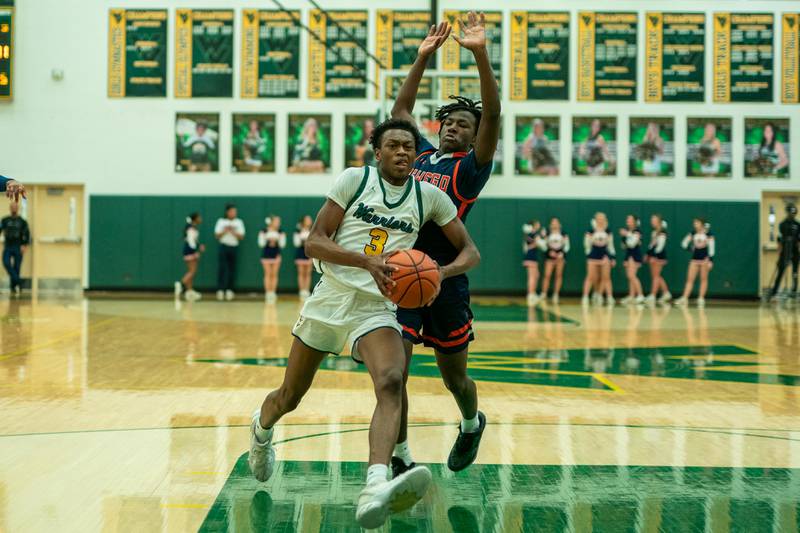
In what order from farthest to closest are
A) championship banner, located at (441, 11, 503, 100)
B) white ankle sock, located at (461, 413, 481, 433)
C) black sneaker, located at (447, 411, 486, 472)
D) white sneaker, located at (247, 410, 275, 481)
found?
championship banner, located at (441, 11, 503, 100) < white ankle sock, located at (461, 413, 481, 433) < black sneaker, located at (447, 411, 486, 472) < white sneaker, located at (247, 410, 275, 481)

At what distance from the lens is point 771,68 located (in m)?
22.5

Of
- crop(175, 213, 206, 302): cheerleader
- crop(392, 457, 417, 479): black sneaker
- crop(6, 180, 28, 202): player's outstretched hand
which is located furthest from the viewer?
crop(175, 213, 206, 302): cheerleader

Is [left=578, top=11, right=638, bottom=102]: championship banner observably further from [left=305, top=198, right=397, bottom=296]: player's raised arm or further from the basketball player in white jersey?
[left=305, top=198, right=397, bottom=296]: player's raised arm

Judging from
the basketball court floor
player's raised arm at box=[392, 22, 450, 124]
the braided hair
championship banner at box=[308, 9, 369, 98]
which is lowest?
the basketball court floor

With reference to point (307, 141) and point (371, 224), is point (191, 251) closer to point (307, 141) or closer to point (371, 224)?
point (307, 141)

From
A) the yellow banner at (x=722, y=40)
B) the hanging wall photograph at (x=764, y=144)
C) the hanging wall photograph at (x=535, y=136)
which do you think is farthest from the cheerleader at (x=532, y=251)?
the yellow banner at (x=722, y=40)

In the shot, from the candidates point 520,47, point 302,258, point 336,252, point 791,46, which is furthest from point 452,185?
point 791,46

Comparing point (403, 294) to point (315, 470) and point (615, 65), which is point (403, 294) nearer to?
point (315, 470)

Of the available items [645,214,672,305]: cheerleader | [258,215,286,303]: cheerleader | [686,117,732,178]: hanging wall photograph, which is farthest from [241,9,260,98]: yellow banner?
[686,117,732,178]: hanging wall photograph

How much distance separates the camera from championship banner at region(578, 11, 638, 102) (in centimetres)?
2255

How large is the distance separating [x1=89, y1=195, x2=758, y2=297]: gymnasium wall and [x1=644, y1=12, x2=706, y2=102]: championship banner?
2664mm

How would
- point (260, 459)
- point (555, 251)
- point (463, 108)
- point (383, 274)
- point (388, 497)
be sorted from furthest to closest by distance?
point (555, 251) → point (463, 108) → point (260, 459) → point (383, 274) → point (388, 497)

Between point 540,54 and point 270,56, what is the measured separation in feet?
21.1

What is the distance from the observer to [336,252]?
Answer: 4223 millimetres
